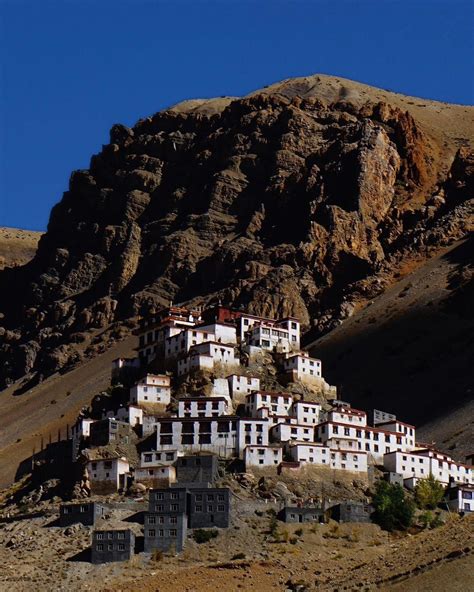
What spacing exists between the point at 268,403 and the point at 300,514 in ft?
61.2

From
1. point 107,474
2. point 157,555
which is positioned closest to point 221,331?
point 107,474

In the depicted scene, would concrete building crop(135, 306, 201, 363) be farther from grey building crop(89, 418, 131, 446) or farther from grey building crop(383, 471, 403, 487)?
grey building crop(383, 471, 403, 487)

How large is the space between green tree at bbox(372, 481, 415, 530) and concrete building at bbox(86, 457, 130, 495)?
20.7 meters

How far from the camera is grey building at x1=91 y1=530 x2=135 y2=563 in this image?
10900 cm

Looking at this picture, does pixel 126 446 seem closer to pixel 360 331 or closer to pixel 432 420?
pixel 432 420

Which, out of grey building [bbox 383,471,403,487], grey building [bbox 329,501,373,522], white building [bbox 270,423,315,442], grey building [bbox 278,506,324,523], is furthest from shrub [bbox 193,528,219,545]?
grey building [bbox 383,471,403,487]

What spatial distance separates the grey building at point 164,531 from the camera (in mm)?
110250

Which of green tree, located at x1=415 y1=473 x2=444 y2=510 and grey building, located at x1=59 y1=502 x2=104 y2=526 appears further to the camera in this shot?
green tree, located at x1=415 y1=473 x2=444 y2=510

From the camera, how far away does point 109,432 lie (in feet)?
422

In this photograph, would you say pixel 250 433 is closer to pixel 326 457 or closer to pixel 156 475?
pixel 326 457

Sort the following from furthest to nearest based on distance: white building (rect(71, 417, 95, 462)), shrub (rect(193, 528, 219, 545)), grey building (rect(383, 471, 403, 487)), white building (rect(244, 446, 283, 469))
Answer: white building (rect(71, 417, 95, 462)) → grey building (rect(383, 471, 403, 487)) → white building (rect(244, 446, 283, 469)) → shrub (rect(193, 528, 219, 545))

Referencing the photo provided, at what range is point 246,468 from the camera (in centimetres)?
12306

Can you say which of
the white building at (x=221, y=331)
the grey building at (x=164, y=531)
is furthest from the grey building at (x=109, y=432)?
the white building at (x=221, y=331)

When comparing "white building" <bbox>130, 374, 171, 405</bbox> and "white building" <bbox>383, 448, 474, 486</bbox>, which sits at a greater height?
"white building" <bbox>130, 374, 171, 405</bbox>
